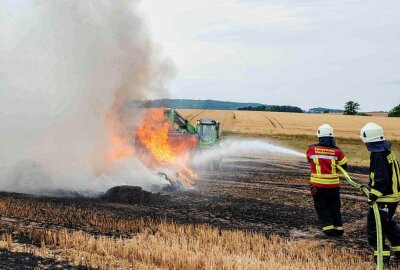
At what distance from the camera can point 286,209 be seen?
1252cm

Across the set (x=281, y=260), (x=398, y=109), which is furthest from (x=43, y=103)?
(x=398, y=109)

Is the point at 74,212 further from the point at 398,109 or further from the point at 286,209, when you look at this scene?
the point at 398,109

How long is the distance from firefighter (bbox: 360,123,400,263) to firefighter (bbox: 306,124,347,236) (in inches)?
55.4

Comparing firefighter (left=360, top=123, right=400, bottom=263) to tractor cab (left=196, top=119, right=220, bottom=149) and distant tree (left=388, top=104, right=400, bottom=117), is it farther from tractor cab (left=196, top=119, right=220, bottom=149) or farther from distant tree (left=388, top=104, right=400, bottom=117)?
distant tree (left=388, top=104, right=400, bottom=117)

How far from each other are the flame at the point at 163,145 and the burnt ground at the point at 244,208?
49.4 inches

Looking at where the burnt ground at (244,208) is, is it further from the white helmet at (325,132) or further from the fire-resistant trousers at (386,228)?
the white helmet at (325,132)

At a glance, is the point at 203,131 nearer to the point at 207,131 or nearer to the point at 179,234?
the point at 207,131

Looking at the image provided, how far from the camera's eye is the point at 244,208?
1226cm

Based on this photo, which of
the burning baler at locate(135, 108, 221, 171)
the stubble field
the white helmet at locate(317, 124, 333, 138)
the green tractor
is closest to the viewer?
the stubble field

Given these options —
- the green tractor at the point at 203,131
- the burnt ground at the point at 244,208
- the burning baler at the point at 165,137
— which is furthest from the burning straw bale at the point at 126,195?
the green tractor at the point at 203,131

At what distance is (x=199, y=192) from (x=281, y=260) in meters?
7.07

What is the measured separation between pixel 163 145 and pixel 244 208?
6.17 m

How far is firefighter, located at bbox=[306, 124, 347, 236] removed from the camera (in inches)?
353

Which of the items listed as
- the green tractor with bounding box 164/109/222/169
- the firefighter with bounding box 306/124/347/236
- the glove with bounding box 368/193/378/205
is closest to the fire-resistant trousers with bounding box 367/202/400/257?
the glove with bounding box 368/193/378/205
